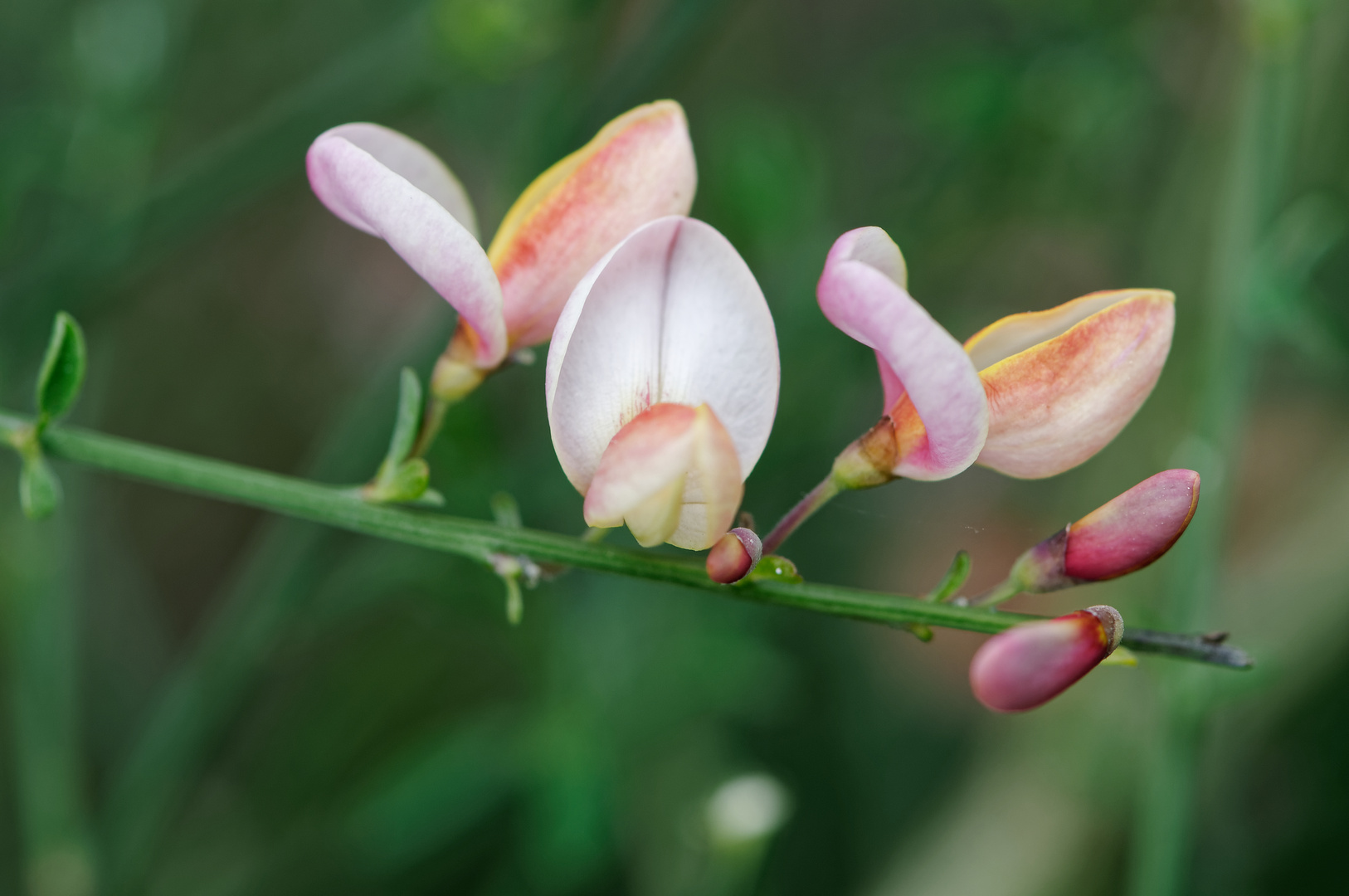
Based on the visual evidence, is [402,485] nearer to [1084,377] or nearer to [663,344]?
[663,344]

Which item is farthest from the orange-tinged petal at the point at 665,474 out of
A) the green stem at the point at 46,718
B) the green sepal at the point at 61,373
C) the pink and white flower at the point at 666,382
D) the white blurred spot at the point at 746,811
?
the green stem at the point at 46,718

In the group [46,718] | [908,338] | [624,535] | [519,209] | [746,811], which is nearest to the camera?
[908,338]

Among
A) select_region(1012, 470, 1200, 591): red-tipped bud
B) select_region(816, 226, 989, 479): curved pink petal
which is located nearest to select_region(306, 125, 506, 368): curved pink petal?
select_region(816, 226, 989, 479): curved pink petal

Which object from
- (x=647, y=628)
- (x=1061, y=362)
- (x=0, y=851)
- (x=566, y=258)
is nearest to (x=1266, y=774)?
(x=647, y=628)

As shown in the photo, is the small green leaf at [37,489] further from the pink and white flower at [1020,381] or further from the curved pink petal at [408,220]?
the pink and white flower at [1020,381]

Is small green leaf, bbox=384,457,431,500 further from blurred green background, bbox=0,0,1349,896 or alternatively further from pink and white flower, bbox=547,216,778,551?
blurred green background, bbox=0,0,1349,896

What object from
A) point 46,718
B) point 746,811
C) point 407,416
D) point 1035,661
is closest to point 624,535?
point 746,811
